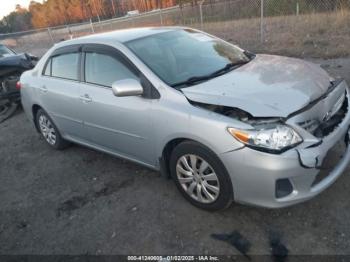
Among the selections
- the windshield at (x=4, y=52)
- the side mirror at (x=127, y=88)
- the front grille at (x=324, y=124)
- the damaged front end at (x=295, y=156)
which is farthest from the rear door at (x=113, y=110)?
the windshield at (x=4, y=52)

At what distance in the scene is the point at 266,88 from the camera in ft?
9.99

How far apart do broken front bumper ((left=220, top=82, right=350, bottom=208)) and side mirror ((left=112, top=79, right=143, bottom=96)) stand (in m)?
1.08

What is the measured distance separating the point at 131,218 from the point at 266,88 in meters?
1.84

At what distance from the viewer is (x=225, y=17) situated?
16.7m

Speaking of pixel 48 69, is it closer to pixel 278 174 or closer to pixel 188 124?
pixel 188 124

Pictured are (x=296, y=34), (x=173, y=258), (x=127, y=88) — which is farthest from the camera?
(x=296, y=34)

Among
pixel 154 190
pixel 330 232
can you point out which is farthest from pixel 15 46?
pixel 330 232

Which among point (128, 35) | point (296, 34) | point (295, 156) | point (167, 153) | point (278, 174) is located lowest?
point (296, 34)

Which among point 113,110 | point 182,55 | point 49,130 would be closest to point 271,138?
point 182,55

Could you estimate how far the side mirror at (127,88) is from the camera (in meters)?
3.27

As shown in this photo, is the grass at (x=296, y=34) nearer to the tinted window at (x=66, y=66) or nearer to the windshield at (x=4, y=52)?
the tinted window at (x=66, y=66)

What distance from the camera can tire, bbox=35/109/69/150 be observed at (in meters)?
5.20

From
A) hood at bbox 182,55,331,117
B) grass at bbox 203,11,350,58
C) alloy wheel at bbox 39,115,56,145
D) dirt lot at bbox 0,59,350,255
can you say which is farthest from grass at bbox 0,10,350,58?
alloy wheel at bbox 39,115,56,145

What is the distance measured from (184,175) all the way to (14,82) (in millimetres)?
6119
